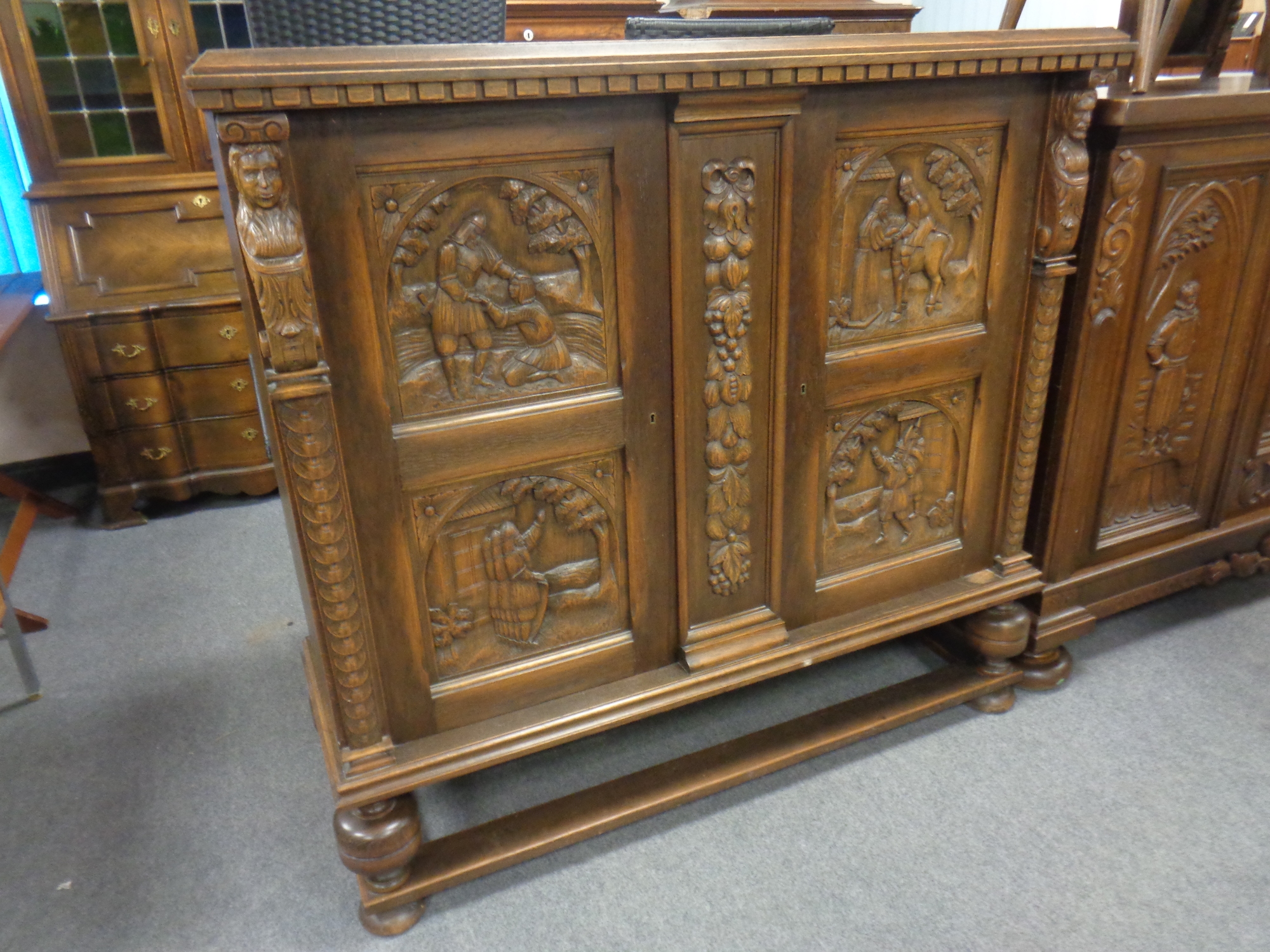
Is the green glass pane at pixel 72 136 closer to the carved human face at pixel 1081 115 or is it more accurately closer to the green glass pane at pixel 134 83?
the green glass pane at pixel 134 83

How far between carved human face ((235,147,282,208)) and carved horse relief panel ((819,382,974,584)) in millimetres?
971

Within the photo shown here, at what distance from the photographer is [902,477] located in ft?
5.64

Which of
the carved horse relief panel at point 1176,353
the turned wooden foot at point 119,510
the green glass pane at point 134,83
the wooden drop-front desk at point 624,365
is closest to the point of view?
the wooden drop-front desk at point 624,365

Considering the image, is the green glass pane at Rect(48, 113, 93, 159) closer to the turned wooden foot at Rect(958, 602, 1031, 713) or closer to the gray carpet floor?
the gray carpet floor

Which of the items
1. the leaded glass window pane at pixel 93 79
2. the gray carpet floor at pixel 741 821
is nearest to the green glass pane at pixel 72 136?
the leaded glass window pane at pixel 93 79

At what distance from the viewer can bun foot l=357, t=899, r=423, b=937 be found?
150 centimetres

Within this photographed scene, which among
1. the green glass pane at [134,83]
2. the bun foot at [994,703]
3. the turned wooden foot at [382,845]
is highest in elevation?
the green glass pane at [134,83]

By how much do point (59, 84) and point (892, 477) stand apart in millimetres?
2839

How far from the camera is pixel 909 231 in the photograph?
1.52m

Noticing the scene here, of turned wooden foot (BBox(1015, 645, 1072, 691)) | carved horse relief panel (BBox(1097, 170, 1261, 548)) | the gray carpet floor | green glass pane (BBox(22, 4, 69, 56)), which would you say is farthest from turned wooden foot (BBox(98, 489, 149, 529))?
carved horse relief panel (BBox(1097, 170, 1261, 548))

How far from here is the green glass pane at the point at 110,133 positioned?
2.90 meters

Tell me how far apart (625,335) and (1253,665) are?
5.61 ft

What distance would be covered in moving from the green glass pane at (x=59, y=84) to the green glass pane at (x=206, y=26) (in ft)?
1.30

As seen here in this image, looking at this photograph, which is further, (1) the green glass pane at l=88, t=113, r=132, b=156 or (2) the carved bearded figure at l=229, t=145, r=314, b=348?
(1) the green glass pane at l=88, t=113, r=132, b=156
